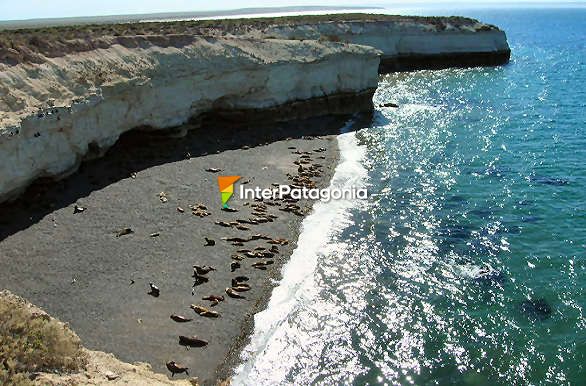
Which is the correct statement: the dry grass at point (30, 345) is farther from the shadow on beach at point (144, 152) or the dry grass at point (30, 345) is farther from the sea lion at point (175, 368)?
the shadow on beach at point (144, 152)

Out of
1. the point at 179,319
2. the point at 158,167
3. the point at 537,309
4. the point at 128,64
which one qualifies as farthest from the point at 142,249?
the point at 128,64

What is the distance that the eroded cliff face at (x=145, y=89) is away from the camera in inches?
1116

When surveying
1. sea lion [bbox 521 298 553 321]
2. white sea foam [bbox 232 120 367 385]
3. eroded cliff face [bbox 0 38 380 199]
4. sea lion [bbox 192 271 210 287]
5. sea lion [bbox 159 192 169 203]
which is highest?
eroded cliff face [bbox 0 38 380 199]

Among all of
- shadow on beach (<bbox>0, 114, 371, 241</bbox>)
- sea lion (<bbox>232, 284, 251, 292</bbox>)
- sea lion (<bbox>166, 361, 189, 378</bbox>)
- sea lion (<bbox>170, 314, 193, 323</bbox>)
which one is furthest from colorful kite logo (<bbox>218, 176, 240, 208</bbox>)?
sea lion (<bbox>166, 361, 189, 378</bbox>)

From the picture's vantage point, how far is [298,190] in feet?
103

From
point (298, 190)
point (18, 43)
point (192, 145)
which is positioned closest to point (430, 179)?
point (298, 190)

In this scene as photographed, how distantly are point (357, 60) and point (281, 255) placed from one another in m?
29.3

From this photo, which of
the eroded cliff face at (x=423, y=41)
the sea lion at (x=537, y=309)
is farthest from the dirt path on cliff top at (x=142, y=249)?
the eroded cliff face at (x=423, y=41)

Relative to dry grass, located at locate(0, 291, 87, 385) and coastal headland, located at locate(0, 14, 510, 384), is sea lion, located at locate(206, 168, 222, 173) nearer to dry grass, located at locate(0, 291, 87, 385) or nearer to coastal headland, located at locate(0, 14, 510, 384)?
coastal headland, located at locate(0, 14, 510, 384)

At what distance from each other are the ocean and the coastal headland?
73.5 inches

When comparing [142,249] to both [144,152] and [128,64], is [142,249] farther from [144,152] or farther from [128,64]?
[128,64]

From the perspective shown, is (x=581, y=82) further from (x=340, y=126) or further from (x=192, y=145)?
(x=192, y=145)

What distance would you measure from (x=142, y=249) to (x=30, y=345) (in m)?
11.2

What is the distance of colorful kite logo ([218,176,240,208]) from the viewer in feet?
97.7
